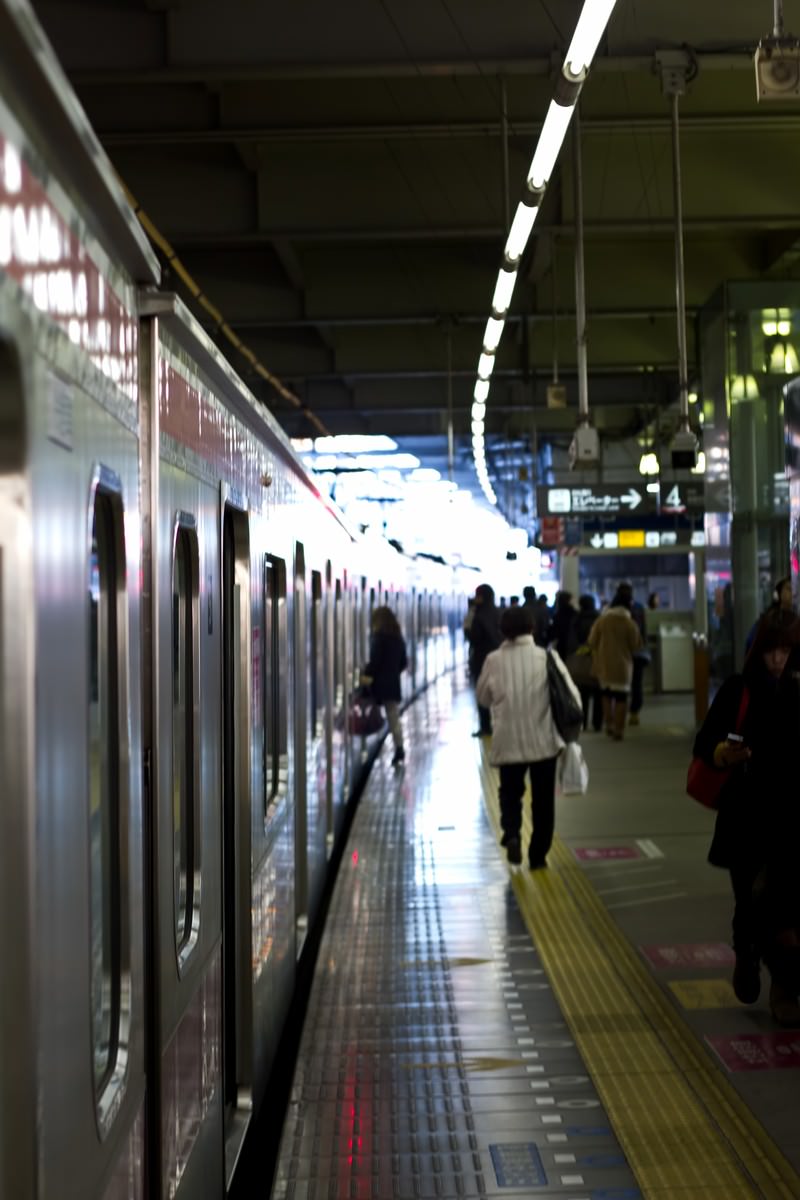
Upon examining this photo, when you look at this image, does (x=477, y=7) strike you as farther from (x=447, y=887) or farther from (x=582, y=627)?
(x=582, y=627)

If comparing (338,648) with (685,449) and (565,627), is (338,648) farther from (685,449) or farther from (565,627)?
(565,627)

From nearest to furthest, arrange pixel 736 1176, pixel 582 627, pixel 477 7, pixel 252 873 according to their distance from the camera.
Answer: pixel 736 1176 < pixel 252 873 < pixel 477 7 < pixel 582 627

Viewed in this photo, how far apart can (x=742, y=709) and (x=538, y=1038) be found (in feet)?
4.76

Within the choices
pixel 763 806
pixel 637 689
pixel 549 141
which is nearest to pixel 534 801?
pixel 763 806

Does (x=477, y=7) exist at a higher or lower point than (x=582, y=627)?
higher

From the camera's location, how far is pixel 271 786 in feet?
18.0

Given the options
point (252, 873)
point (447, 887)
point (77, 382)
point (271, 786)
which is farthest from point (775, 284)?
point (77, 382)

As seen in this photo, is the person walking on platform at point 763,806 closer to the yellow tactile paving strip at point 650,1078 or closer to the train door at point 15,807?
the yellow tactile paving strip at point 650,1078

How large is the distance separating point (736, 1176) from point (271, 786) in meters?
2.12

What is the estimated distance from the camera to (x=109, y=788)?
97.7 inches

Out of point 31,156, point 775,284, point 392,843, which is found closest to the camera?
point 31,156

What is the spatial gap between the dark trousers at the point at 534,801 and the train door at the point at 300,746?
73.9 inches

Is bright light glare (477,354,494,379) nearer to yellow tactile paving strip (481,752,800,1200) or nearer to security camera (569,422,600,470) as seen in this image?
security camera (569,422,600,470)

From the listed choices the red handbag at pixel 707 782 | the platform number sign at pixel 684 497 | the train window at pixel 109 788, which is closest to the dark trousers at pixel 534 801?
the red handbag at pixel 707 782
